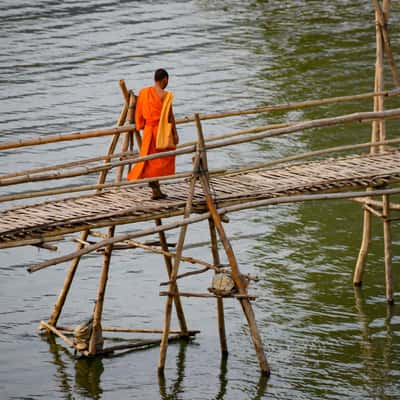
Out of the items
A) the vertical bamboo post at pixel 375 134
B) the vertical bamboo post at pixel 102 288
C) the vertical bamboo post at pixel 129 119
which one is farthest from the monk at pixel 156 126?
the vertical bamboo post at pixel 375 134

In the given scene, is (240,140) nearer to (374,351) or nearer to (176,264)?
(176,264)

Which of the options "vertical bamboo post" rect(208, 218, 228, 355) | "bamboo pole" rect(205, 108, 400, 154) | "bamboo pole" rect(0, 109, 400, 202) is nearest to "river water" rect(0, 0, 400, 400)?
"vertical bamboo post" rect(208, 218, 228, 355)

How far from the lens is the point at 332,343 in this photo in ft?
32.5

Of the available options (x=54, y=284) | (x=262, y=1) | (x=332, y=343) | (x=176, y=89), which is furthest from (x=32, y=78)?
(x=332, y=343)

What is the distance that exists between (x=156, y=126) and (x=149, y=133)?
8cm

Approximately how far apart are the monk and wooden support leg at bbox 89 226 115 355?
618 millimetres

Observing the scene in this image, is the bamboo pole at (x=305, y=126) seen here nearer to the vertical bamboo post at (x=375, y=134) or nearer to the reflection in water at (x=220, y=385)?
Answer: the vertical bamboo post at (x=375, y=134)

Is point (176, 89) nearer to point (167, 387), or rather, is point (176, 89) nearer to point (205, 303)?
point (205, 303)

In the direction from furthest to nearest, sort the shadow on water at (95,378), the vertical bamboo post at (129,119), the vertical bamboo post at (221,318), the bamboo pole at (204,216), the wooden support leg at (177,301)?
the wooden support leg at (177,301), the vertical bamboo post at (129,119), the shadow on water at (95,378), the vertical bamboo post at (221,318), the bamboo pole at (204,216)

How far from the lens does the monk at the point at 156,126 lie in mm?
9062

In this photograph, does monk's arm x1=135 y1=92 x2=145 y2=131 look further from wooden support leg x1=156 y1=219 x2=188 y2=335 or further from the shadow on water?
the shadow on water

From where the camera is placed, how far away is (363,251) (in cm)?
1080

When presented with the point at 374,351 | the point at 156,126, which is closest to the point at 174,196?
the point at 156,126

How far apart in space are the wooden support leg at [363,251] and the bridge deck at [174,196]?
814mm
